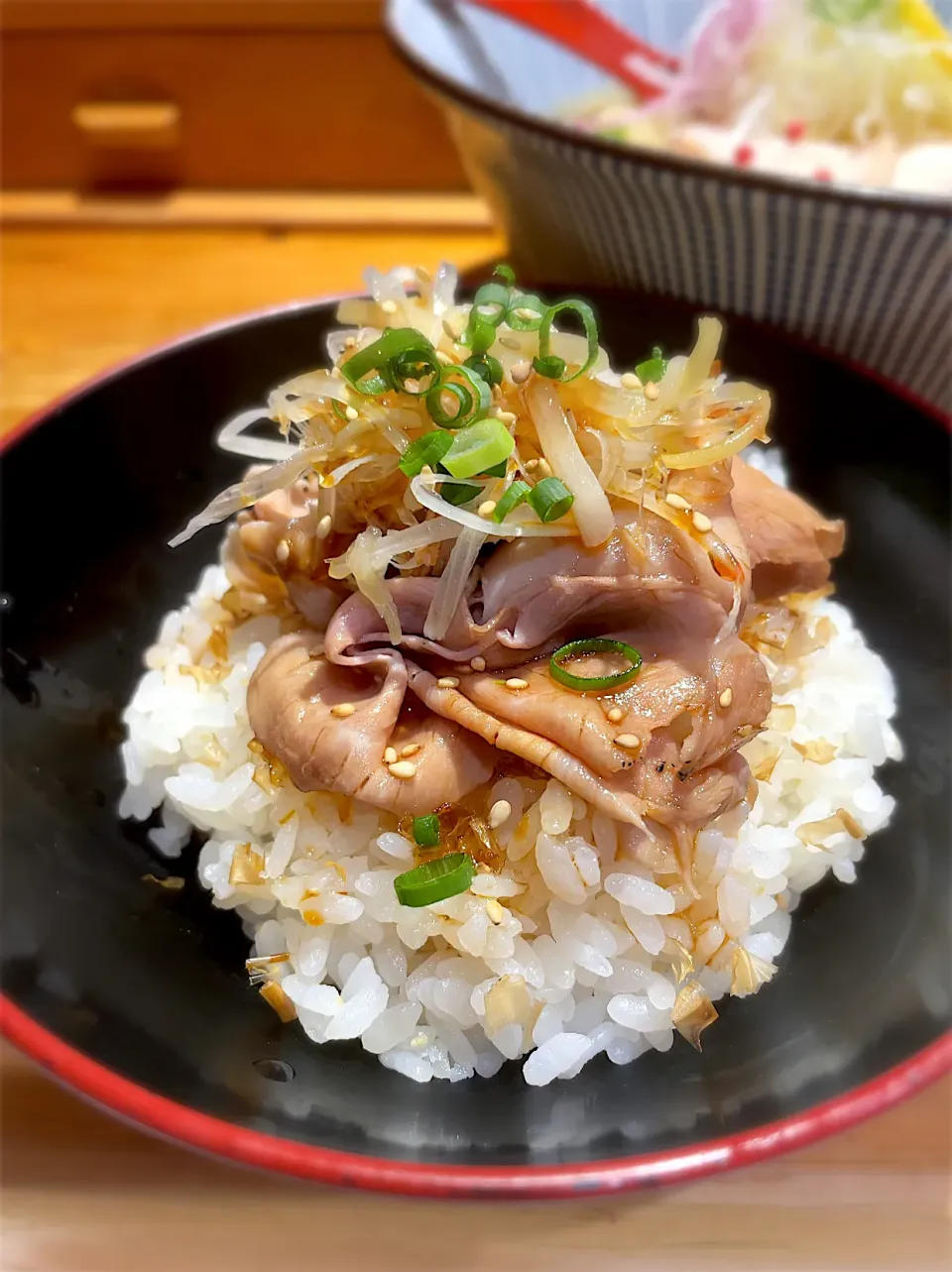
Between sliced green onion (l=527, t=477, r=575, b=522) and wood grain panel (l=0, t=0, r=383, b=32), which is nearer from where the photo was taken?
sliced green onion (l=527, t=477, r=575, b=522)

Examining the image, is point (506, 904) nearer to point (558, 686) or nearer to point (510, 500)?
point (558, 686)

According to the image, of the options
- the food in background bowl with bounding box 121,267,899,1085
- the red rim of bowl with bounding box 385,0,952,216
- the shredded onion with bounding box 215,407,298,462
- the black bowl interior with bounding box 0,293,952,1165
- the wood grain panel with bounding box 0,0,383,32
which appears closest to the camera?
the black bowl interior with bounding box 0,293,952,1165

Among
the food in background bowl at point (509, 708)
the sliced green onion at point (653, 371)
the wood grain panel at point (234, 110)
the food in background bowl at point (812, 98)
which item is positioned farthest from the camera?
the wood grain panel at point (234, 110)

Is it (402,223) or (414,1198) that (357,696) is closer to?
(414,1198)

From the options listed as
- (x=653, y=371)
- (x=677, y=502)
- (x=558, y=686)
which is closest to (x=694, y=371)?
(x=653, y=371)

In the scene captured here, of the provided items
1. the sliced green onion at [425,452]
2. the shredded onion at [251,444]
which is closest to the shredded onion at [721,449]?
the sliced green onion at [425,452]

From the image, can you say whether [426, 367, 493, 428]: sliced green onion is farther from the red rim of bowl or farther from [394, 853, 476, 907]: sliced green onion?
the red rim of bowl

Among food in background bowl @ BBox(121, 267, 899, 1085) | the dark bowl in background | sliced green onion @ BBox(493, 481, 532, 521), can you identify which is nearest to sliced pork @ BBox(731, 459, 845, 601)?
food in background bowl @ BBox(121, 267, 899, 1085)

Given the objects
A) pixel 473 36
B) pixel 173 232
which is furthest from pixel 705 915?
pixel 173 232

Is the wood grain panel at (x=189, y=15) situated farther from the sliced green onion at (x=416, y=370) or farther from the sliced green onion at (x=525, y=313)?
the sliced green onion at (x=416, y=370)
